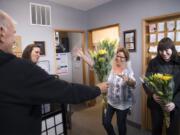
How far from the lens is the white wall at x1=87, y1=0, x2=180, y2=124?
2941 mm

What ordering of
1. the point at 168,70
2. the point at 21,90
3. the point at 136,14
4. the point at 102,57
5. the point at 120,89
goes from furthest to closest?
the point at 136,14 < the point at 120,89 < the point at 168,70 < the point at 102,57 < the point at 21,90

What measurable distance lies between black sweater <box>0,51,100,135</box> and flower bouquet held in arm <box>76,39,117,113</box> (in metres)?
0.94

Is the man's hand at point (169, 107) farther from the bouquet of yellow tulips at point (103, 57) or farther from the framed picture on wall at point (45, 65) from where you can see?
the framed picture on wall at point (45, 65)

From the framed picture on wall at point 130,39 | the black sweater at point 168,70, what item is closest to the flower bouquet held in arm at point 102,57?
the black sweater at point 168,70

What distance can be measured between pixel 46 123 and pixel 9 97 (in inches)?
35.1

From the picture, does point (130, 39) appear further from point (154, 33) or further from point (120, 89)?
point (120, 89)

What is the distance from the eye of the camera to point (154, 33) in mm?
3178

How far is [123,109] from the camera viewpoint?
2.47m

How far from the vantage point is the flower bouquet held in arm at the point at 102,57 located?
1.90 m

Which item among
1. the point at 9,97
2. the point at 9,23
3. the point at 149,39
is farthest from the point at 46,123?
the point at 149,39

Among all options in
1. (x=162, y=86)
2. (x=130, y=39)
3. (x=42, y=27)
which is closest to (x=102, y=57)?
(x=162, y=86)

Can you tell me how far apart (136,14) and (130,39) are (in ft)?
1.50

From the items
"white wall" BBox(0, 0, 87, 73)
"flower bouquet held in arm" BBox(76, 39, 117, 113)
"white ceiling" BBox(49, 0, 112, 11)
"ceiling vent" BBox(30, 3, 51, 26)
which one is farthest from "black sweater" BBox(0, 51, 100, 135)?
"white ceiling" BBox(49, 0, 112, 11)

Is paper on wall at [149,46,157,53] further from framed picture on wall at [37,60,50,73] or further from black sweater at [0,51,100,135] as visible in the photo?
black sweater at [0,51,100,135]
